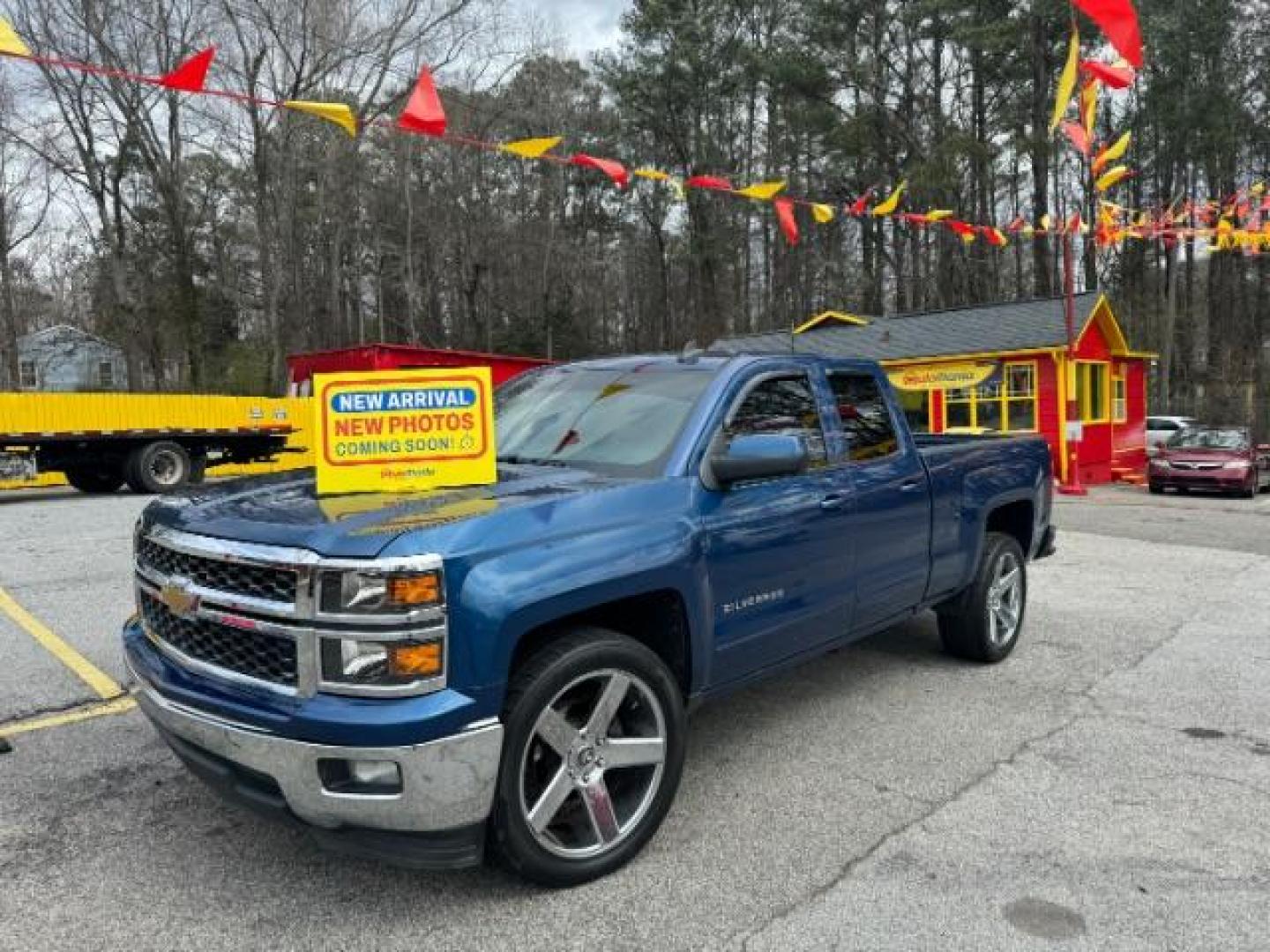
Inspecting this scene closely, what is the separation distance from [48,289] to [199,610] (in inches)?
2289

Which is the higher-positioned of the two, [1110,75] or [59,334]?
[59,334]

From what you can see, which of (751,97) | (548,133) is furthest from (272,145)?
(751,97)

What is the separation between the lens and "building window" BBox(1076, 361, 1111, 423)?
20.8 metres

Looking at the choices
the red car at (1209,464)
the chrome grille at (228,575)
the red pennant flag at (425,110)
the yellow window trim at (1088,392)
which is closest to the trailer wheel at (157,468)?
the red pennant flag at (425,110)

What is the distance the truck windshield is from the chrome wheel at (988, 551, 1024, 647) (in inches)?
100

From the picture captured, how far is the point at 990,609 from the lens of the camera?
5.29 m

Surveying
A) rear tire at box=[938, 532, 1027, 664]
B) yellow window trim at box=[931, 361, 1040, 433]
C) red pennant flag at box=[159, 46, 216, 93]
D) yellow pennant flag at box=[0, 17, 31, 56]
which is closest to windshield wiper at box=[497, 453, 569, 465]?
rear tire at box=[938, 532, 1027, 664]

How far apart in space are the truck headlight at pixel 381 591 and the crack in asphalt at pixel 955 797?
1.35m

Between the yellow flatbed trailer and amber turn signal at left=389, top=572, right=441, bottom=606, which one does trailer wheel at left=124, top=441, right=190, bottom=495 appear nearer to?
the yellow flatbed trailer

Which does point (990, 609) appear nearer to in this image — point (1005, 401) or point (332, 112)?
point (332, 112)

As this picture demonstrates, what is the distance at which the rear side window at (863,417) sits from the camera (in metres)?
4.30

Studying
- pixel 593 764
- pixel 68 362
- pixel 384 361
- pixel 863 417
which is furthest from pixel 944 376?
pixel 68 362

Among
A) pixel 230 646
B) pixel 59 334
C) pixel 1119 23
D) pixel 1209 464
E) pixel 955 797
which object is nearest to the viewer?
pixel 230 646

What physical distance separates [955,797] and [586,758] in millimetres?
1588
